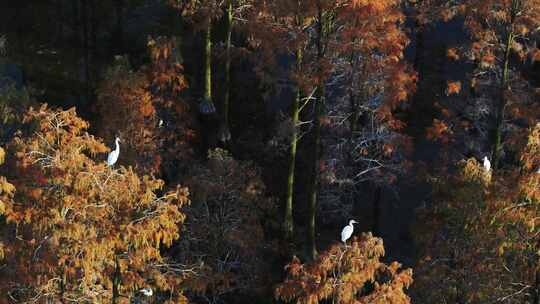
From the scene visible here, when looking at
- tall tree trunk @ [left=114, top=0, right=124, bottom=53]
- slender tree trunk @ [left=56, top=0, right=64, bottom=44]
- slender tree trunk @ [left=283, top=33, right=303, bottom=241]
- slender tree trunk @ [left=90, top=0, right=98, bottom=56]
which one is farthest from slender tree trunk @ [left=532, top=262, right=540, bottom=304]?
slender tree trunk @ [left=56, top=0, right=64, bottom=44]

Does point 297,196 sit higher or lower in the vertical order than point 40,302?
lower

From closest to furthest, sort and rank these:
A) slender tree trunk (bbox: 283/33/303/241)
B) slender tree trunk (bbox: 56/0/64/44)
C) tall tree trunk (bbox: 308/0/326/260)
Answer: tall tree trunk (bbox: 308/0/326/260)
slender tree trunk (bbox: 283/33/303/241)
slender tree trunk (bbox: 56/0/64/44)

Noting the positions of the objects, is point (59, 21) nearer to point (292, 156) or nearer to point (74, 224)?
point (292, 156)

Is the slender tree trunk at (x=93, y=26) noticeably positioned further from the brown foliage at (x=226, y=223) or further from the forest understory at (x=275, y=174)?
the brown foliage at (x=226, y=223)

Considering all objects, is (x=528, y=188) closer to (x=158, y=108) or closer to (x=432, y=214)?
(x=432, y=214)

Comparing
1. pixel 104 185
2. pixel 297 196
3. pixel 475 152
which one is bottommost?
pixel 297 196

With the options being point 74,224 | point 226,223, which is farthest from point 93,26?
point 74,224

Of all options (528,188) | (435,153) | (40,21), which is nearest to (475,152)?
(435,153)

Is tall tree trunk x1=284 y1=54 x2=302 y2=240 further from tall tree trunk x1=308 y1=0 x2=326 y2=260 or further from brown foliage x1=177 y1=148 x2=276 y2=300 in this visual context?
brown foliage x1=177 y1=148 x2=276 y2=300
